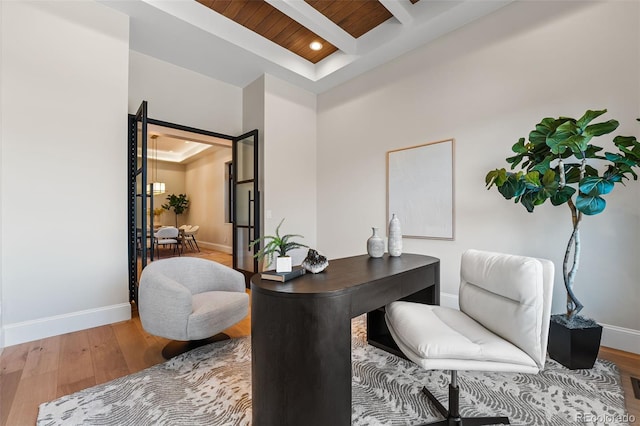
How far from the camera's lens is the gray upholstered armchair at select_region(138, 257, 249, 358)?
1972mm

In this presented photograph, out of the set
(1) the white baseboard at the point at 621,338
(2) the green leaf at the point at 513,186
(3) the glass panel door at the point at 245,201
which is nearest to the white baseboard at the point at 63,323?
(3) the glass panel door at the point at 245,201

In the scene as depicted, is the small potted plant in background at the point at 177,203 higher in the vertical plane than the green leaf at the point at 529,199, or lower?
higher

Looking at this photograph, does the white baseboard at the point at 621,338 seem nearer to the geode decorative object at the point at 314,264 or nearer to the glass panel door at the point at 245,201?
the geode decorative object at the point at 314,264

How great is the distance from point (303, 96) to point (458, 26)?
2375 mm

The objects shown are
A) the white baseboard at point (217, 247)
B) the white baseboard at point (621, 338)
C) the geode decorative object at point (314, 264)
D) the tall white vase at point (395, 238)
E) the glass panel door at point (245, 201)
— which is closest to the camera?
the geode decorative object at point (314, 264)

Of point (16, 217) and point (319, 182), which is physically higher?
point (319, 182)

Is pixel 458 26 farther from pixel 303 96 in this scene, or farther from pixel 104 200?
pixel 104 200

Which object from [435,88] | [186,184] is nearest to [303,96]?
[435,88]

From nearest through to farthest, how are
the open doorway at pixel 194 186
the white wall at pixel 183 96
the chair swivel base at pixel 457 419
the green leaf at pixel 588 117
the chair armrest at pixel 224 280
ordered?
the chair swivel base at pixel 457 419, the green leaf at pixel 588 117, the chair armrest at pixel 224 280, the open doorway at pixel 194 186, the white wall at pixel 183 96

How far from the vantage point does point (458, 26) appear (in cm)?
306

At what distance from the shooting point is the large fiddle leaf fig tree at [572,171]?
186cm

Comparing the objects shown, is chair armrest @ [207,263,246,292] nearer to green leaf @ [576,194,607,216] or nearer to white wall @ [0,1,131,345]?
white wall @ [0,1,131,345]

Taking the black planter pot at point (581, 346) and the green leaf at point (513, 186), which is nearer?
the black planter pot at point (581, 346)

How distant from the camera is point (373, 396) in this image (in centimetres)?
165
